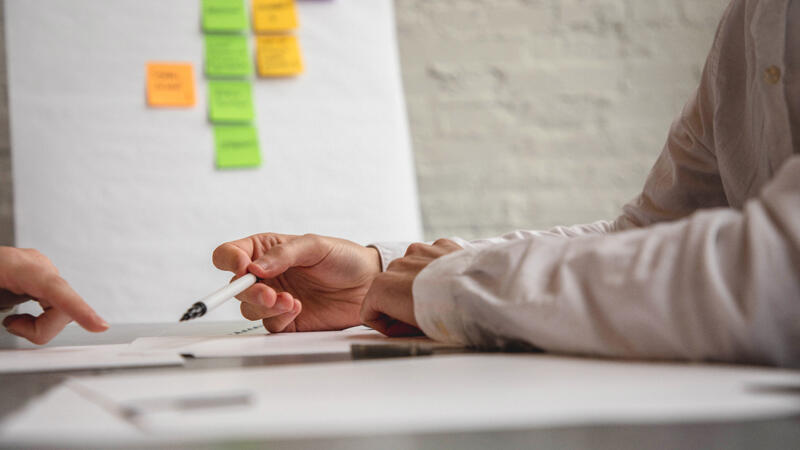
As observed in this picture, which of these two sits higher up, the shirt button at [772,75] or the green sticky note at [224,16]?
the green sticky note at [224,16]

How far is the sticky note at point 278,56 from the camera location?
150 centimetres

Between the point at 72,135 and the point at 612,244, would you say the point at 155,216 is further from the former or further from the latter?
the point at 612,244

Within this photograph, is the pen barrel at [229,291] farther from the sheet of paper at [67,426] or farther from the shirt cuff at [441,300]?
the sheet of paper at [67,426]

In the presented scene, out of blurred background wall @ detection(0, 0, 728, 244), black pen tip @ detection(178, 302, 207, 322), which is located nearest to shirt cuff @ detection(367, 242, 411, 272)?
black pen tip @ detection(178, 302, 207, 322)

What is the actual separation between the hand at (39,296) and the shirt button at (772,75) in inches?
25.5

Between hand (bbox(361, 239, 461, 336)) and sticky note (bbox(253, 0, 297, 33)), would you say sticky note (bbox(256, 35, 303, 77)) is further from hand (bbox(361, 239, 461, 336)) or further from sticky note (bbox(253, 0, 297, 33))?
hand (bbox(361, 239, 461, 336))

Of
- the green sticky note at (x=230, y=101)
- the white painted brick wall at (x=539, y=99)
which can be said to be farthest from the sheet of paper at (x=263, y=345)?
the white painted brick wall at (x=539, y=99)

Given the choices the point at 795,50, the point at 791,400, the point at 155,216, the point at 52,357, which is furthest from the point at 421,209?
the point at 791,400

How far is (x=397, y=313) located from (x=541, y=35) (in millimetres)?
1551

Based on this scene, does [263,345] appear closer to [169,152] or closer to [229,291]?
[229,291]

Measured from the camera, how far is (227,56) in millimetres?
1486

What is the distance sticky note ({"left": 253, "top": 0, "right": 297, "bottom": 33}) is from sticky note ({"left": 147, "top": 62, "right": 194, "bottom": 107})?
0.64 feet

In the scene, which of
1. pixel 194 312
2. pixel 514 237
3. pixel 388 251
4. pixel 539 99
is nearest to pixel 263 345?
pixel 194 312

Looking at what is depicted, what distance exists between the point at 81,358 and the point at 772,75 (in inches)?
25.9
